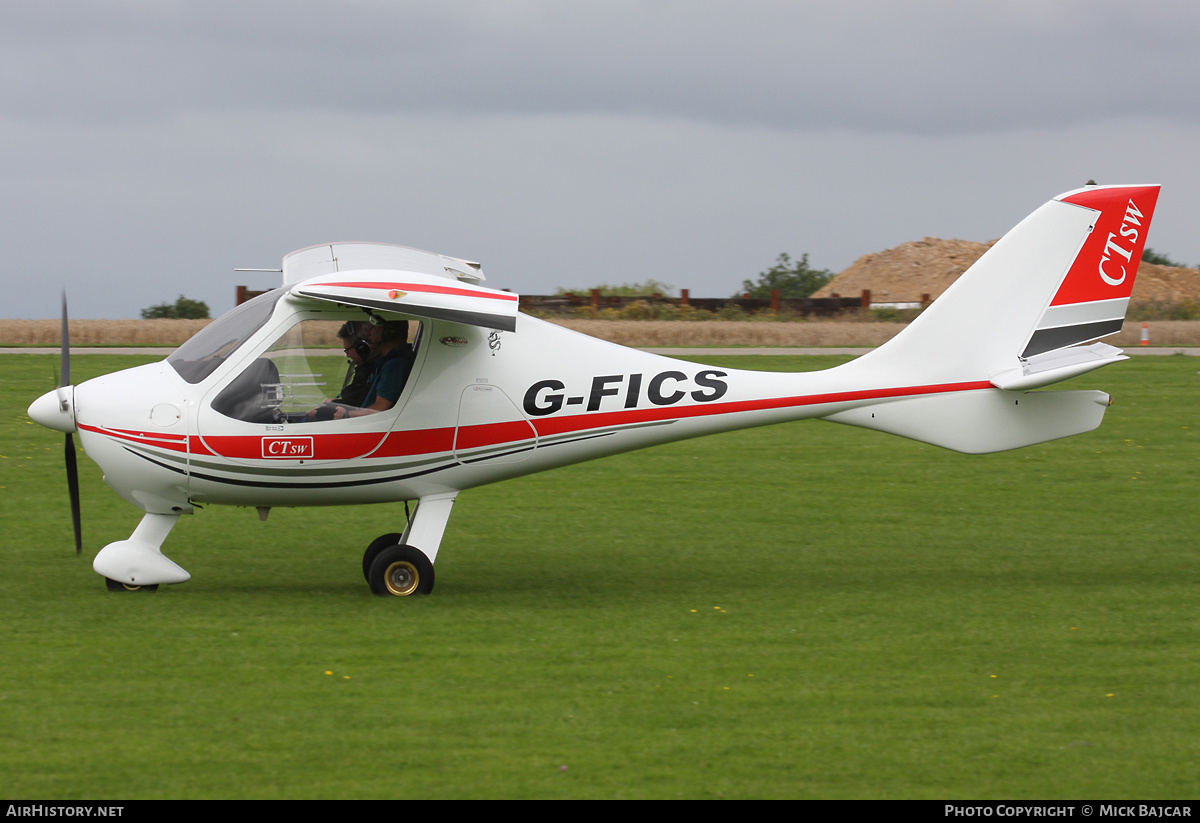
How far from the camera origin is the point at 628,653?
25.0 ft

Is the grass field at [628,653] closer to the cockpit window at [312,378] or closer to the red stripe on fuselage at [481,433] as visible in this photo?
the red stripe on fuselage at [481,433]

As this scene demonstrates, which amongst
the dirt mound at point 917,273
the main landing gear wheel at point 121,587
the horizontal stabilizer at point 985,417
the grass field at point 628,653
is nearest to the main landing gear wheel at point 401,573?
the grass field at point 628,653

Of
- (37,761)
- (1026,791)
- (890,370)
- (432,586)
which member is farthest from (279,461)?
(1026,791)

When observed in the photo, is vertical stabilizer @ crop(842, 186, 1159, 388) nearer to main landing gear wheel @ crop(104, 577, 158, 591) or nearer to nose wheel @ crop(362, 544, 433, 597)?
nose wheel @ crop(362, 544, 433, 597)

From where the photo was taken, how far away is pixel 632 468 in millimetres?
16047

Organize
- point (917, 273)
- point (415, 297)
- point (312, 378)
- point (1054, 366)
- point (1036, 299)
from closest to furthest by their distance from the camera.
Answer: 1. point (415, 297)
2. point (312, 378)
3. point (1054, 366)
4. point (1036, 299)
5. point (917, 273)

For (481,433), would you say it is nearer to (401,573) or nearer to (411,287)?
(401,573)

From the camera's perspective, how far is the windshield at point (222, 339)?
346 inches

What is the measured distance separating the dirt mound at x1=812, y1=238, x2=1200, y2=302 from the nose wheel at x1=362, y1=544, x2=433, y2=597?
6860cm

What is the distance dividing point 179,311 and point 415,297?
159 ft

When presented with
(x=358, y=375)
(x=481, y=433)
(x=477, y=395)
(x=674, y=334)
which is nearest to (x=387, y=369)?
(x=358, y=375)

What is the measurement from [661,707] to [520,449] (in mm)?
3092

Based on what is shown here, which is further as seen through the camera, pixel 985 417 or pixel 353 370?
pixel 985 417

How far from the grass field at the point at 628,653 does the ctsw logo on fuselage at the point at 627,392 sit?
1.52 m
